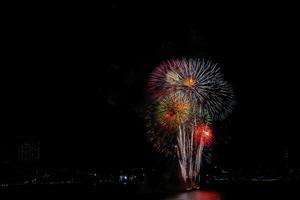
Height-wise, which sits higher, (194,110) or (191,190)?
(194,110)

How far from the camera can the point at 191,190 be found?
289 feet

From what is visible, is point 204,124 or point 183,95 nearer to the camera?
point 183,95

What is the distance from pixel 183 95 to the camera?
5450cm

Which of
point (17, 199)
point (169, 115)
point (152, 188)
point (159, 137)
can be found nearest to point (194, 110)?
point (169, 115)

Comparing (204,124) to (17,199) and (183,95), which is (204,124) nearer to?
(183,95)

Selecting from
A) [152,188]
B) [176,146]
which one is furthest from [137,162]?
[176,146]

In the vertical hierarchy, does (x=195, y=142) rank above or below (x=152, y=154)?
below

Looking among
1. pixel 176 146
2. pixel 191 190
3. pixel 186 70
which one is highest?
pixel 186 70

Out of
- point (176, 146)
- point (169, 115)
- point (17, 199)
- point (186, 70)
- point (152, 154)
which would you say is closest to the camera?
point (186, 70)

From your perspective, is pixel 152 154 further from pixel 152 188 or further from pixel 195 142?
pixel 195 142

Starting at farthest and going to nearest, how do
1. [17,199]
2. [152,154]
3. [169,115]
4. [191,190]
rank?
[152,154]
[17,199]
[191,190]
[169,115]

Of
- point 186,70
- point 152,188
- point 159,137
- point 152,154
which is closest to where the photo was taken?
point 186,70

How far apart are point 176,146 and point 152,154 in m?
125

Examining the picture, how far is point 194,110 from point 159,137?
28.2 feet
